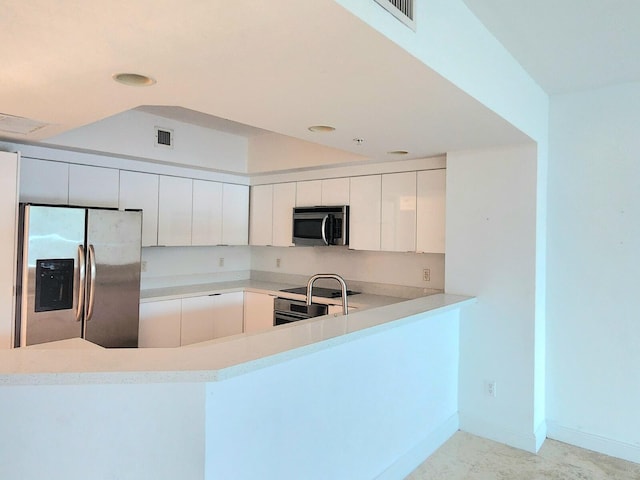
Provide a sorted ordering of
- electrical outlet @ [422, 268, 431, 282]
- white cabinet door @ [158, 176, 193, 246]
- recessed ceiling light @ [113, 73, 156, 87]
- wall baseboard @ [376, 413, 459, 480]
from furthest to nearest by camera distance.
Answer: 1. white cabinet door @ [158, 176, 193, 246]
2. electrical outlet @ [422, 268, 431, 282]
3. wall baseboard @ [376, 413, 459, 480]
4. recessed ceiling light @ [113, 73, 156, 87]

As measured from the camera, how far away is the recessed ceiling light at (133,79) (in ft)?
5.89

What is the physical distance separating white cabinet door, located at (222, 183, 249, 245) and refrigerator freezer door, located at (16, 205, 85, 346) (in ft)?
5.73

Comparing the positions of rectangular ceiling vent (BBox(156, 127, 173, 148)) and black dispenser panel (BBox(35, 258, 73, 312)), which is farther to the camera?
rectangular ceiling vent (BBox(156, 127, 173, 148))

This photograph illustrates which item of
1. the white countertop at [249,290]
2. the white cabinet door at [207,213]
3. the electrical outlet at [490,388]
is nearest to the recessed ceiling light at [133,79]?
the white countertop at [249,290]

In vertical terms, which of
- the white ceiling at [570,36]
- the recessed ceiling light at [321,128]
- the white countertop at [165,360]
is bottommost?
the white countertop at [165,360]

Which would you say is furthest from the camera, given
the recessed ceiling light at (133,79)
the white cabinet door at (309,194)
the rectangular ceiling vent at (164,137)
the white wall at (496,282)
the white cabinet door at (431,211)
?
the white cabinet door at (309,194)

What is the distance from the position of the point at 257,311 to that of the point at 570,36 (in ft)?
11.5

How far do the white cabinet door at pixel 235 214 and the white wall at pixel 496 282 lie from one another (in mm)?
2428

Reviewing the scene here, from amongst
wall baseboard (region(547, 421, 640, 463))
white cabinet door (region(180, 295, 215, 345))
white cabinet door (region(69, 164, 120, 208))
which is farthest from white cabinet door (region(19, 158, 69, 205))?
wall baseboard (region(547, 421, 640, 463))

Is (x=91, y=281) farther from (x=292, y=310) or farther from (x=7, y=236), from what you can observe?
(x=292, y=310)

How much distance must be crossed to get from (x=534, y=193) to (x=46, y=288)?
11.2ft

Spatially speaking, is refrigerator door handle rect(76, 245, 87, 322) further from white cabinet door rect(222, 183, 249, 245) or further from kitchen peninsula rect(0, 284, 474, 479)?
white cabinet door rect(222, 183, 249, 245)

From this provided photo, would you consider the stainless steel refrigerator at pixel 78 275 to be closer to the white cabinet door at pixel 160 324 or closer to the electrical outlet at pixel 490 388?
the white cabinet door at pixel 160 324

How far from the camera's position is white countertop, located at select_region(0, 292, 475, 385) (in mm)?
1330
